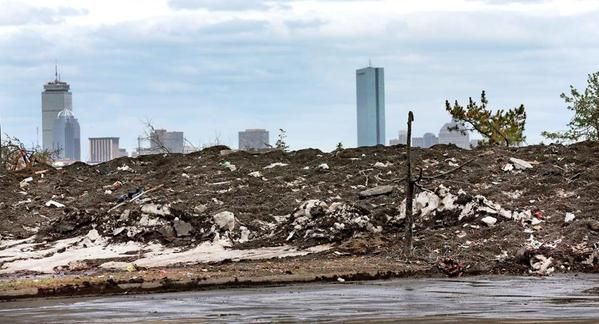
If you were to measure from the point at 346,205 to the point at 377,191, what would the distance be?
→ 1872mm

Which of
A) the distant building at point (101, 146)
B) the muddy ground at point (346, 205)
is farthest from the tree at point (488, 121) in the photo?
the distant building at point (101, 146)

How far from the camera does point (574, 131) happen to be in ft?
153

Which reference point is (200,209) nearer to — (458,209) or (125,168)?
(458,209)

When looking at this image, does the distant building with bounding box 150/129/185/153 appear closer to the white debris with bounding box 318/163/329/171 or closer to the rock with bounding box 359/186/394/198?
the white debris with bounding box 318/163/329/171

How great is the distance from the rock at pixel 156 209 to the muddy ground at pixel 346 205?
2.1 inches

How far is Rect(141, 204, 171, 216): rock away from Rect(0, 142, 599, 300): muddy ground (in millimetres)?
53

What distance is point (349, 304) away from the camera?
15.2 meters

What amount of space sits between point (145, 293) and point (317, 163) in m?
15.3

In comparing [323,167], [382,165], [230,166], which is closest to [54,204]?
[230,166]

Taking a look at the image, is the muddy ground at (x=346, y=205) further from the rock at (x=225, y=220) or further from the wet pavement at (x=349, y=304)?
the wet pavement at (x=349, y=304)

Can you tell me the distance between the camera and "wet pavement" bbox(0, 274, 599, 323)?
43.9 ft

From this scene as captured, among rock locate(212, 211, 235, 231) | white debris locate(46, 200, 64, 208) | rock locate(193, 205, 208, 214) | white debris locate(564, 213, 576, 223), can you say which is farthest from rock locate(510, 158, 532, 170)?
white debris locate(46, 200, 64, 208)

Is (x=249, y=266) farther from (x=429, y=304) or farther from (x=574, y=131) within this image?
(x=574, y=131)

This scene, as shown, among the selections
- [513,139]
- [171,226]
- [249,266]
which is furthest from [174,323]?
[513,139]
